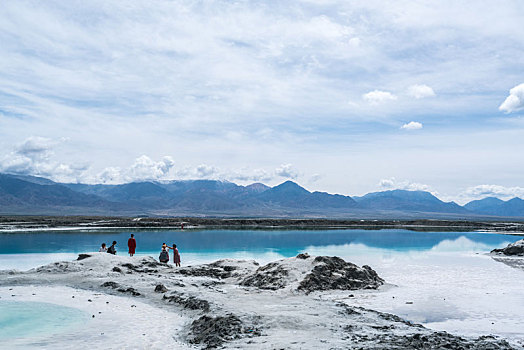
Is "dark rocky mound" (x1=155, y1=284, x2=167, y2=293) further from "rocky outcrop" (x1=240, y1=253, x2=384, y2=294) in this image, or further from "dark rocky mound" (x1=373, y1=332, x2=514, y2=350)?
"dark rocky mound" (x1=373, y1=332, x2=514, y2=350)

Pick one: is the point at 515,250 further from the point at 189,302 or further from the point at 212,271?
the point at 189,302

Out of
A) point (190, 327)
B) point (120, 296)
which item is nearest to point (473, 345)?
point (190, 327)

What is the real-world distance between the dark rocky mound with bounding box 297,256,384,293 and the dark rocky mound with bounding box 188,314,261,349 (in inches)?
248

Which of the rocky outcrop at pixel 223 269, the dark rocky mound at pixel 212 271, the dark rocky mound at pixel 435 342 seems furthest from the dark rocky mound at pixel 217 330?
the dark rocky mound at pixel 212 271

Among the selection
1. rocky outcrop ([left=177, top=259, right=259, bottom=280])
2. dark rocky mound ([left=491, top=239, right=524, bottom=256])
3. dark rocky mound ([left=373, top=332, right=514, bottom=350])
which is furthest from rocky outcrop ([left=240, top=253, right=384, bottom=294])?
dark rocky mound ([left=491, top=239, right=524, bottom=256])

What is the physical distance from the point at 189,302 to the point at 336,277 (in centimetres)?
740

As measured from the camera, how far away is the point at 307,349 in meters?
9.34

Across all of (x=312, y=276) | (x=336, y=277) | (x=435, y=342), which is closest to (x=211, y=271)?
(x=312, y=276)

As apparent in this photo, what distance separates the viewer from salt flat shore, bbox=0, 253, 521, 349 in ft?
33.9

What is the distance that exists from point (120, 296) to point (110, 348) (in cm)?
673

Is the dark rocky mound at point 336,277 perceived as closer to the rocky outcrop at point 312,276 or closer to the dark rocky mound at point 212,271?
the rocky outcrop at point 312,276

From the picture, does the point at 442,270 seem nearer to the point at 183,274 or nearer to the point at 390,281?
the point at 390,281

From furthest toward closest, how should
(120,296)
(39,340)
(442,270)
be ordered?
(442,270), (120,296), (39,340)

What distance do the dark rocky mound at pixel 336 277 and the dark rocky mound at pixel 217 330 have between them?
248 inches
